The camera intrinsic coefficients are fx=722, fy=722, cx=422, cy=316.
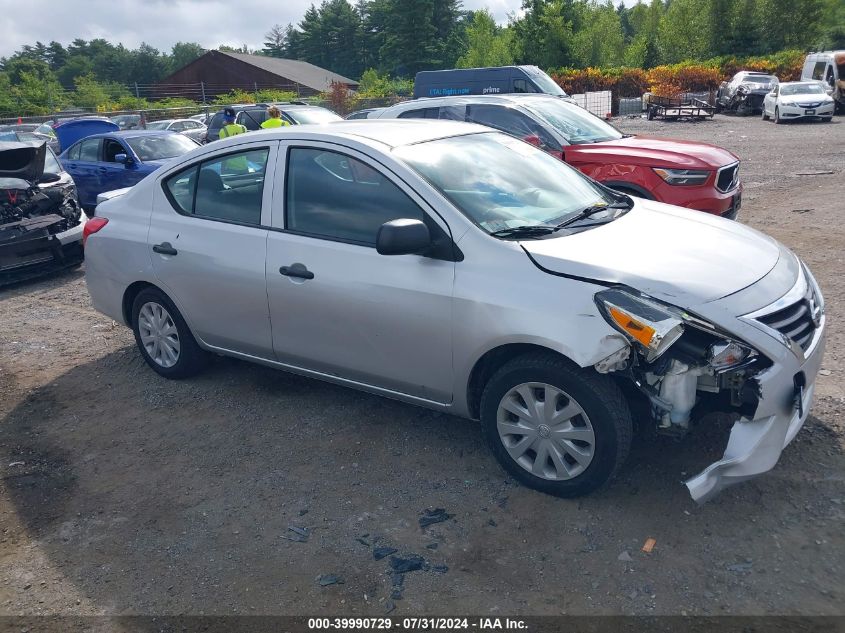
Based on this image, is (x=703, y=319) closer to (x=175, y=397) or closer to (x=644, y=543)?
(x=644, y=543)

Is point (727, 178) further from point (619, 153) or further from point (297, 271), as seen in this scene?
point (297, 271)

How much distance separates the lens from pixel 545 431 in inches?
140

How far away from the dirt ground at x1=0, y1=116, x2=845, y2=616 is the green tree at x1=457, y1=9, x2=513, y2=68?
49.5m

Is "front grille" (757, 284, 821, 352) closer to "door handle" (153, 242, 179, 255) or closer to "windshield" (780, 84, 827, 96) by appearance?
"door handle" (153, 242, 179, 255)

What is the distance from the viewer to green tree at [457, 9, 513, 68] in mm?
52438

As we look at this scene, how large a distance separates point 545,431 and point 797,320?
1.31 meters

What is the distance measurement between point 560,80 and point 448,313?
127 feet

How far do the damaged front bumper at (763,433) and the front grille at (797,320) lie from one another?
0.34ft

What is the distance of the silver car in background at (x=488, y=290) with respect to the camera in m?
3.27

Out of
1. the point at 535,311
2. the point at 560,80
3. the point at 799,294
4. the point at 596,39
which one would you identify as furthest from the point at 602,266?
the point at 596,39

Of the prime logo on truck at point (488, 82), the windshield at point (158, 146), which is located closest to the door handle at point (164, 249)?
the windshield at point (158, 146)

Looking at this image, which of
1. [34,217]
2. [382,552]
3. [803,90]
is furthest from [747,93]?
[382,552]

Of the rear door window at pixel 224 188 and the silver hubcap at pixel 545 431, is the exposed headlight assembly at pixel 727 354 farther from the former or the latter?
the rear door window at pixel 224 188

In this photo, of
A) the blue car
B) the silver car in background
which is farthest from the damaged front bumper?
the blue car
